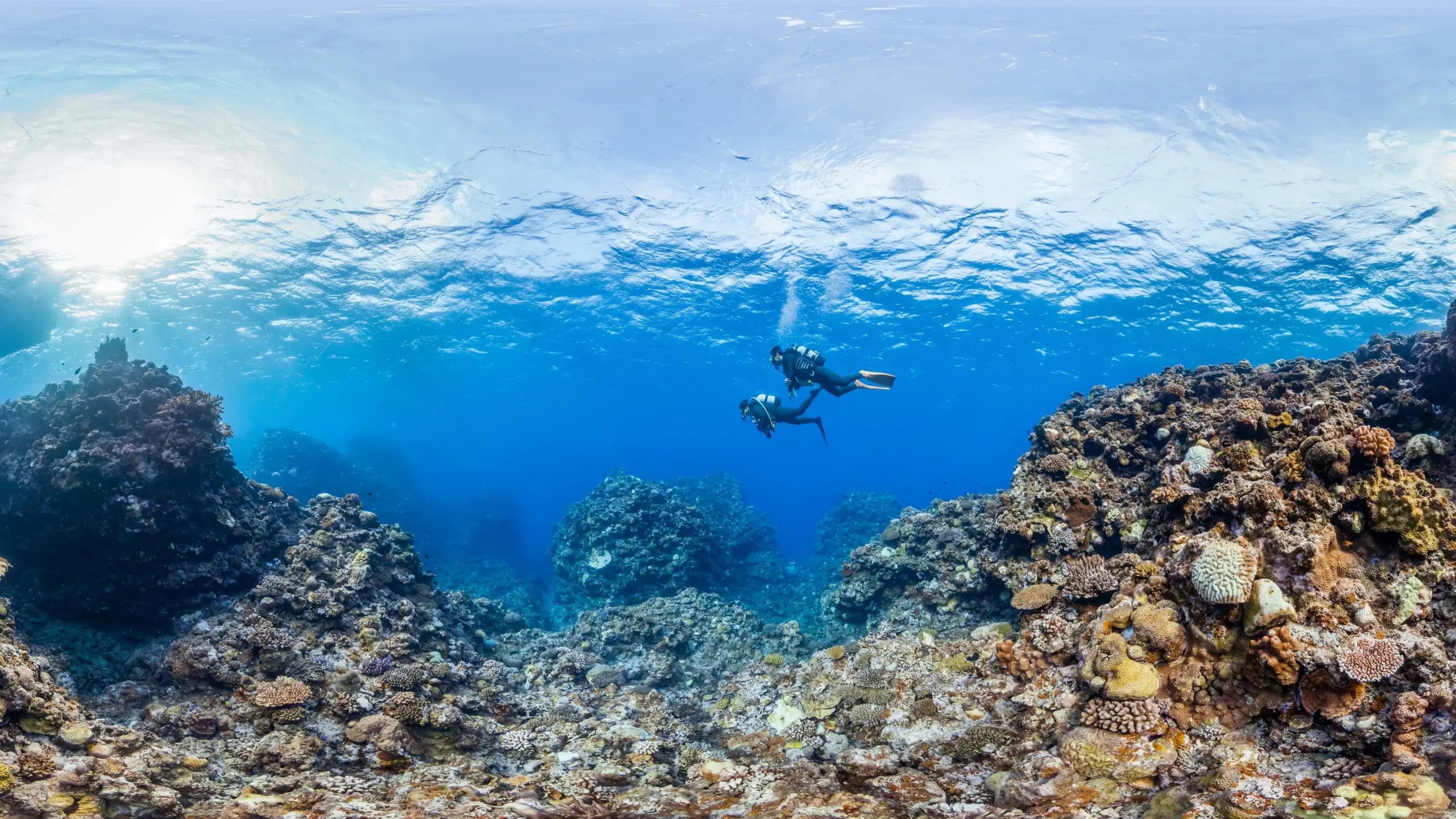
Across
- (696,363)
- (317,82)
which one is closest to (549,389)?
(696,363)

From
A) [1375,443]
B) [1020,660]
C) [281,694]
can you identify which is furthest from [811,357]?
[281,694]

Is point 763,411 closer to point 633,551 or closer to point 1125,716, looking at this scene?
point 633,551

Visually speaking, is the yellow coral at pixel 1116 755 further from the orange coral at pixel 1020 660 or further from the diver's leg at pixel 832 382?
the diver's leg at pixel 832 382

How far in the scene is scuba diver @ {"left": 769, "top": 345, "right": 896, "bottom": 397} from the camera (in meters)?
14.5

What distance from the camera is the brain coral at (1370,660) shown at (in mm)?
4219

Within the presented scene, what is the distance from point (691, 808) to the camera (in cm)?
500

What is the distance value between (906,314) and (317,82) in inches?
990

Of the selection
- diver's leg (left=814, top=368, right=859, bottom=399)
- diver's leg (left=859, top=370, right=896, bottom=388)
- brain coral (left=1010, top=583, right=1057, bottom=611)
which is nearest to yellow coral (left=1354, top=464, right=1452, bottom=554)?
brain coral (left=1010, top=583, right=1057, bottom=611)

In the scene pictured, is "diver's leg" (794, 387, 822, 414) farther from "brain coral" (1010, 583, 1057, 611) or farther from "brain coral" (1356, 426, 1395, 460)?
"brain coral" (1356, 426, 1395, 460)

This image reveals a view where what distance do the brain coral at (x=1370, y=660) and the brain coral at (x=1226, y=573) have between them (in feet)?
2.16

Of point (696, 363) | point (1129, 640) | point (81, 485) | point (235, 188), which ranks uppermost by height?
point (696, 363)

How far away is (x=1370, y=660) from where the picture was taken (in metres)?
4.29

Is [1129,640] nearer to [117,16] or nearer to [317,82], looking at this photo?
[317,82]

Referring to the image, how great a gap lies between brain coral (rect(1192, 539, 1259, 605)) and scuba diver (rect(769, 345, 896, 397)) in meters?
9.05
